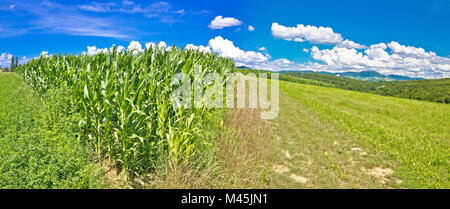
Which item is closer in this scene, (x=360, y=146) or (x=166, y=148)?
(x=166, y=148)

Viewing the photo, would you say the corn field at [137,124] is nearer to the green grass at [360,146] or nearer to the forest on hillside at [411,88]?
the green grass at [360,146]

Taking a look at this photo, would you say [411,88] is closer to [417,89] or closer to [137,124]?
[417,89]

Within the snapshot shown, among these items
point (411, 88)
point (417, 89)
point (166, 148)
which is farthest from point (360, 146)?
point (411, 88)

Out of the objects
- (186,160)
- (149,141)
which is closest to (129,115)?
(149,141)

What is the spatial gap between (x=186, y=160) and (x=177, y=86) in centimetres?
177

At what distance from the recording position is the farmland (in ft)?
14.1

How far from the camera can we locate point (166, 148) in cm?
491

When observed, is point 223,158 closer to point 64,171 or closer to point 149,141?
point 149,141

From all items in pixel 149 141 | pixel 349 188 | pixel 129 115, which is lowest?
pixel 349 188

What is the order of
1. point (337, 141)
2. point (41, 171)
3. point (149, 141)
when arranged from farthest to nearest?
point (337, 141) < point (149, 141) < point (41, 171)

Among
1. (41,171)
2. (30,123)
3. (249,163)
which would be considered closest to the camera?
(41,171)

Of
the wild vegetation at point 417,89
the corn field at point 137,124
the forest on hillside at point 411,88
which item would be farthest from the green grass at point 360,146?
the wild vegetation at point 417,89

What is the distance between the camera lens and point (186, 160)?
4383mm

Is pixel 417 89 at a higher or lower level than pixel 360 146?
higher
